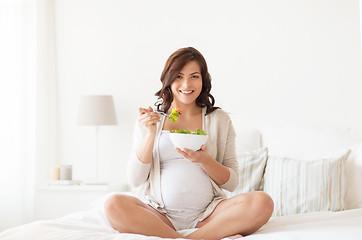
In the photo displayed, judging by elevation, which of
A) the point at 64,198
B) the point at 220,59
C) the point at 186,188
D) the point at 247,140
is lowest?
the point at 64,198

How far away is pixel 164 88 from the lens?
204cm

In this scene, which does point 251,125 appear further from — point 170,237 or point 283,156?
point 170,237

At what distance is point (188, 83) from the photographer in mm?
1956

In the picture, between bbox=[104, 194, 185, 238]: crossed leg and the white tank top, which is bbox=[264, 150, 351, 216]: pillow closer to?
the white tank top

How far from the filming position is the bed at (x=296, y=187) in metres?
1.61

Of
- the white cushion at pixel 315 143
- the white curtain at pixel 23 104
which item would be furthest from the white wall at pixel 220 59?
the white cushion at pixel 315 143

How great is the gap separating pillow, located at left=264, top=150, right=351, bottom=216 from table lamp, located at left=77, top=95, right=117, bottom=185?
4.47 feet

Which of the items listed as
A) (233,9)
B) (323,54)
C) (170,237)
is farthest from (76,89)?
(170,237)

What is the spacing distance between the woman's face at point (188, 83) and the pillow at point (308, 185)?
2.36 ft

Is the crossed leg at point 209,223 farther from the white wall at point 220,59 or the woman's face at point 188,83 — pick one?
the white wall at point 220,59

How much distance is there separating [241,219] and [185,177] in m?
0.32

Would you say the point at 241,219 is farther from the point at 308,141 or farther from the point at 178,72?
the point at 308,141

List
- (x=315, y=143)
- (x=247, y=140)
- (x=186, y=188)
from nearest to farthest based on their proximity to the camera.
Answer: (x=186, y=188)
(x=315, y=143)
(x=247, y=140)

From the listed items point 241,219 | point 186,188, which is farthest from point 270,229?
point 186,188
